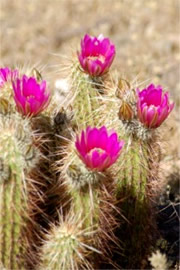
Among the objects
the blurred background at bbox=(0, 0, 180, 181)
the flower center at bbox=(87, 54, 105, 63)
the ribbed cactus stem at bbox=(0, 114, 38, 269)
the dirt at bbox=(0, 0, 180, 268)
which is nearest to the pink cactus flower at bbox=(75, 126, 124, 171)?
the ribbed cactus stem at bbox=(0, 114, 38, 269)

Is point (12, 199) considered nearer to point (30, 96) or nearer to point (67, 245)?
point (67, 245)

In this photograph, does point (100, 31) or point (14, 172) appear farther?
point (100, 31)

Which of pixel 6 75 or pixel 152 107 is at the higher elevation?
pixel 6 75

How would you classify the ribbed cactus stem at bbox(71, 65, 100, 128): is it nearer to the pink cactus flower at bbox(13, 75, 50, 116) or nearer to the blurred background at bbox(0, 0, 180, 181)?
the pink cactus flower at bbox(13, 75, 50, 116)

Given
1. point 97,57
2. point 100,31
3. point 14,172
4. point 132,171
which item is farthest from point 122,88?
point 100,31

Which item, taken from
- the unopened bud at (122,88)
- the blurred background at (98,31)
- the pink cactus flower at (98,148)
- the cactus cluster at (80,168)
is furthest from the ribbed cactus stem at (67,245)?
the blurred background at (98,31)

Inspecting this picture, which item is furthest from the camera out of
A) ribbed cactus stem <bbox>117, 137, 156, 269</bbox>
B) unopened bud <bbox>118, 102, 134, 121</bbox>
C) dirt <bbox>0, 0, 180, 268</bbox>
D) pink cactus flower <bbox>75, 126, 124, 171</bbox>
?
dirt <bbox>0, 0, 180, 268</bbox>
